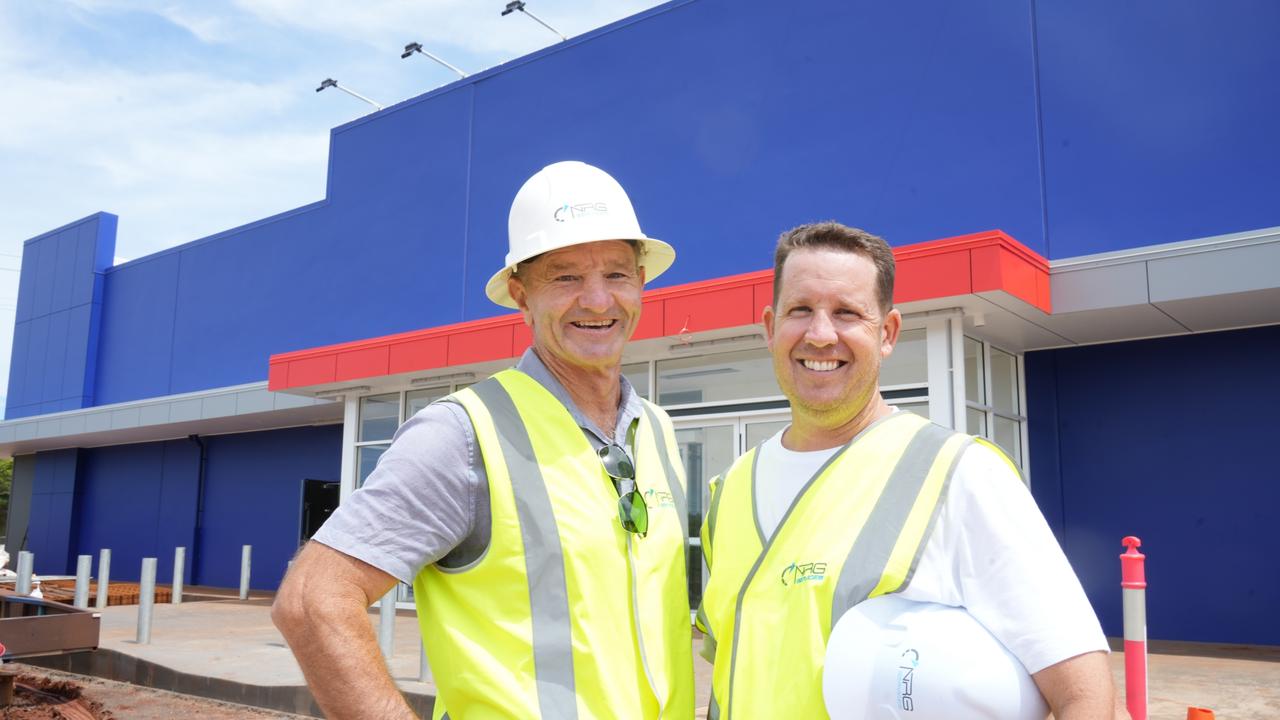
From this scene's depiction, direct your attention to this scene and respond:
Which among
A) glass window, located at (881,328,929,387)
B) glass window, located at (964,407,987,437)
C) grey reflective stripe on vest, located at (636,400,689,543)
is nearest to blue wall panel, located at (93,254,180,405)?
glass window, located at (881,328,929,387)

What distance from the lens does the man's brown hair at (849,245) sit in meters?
2.10

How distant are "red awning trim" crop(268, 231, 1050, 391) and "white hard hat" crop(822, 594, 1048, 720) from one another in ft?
24.3

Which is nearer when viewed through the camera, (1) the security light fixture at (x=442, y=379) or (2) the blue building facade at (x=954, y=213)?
(2) the blue building facade at (x=954, y=213)

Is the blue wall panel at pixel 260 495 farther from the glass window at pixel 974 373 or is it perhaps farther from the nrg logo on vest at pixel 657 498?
the nrg logo on vest at pixel 657 498

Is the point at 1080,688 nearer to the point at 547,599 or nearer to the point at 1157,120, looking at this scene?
the point at 547,599

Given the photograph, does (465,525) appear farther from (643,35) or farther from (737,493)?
(643,35)

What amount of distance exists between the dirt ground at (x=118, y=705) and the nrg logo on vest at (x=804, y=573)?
6210mm

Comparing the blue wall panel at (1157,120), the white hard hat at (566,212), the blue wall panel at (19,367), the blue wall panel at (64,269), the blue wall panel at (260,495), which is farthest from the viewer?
the blue wall panel at (19,367)

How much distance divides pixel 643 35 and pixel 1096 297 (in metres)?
7.83

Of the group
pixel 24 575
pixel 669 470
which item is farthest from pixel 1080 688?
pixel 24 575

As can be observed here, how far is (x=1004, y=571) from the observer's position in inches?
66.7

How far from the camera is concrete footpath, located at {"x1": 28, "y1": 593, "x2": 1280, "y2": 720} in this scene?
6.90 meters

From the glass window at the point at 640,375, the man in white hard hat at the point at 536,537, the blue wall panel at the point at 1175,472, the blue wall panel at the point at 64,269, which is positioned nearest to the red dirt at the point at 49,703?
the man in white hard hat at the point at 536,537

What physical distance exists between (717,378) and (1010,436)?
3.27 meters
